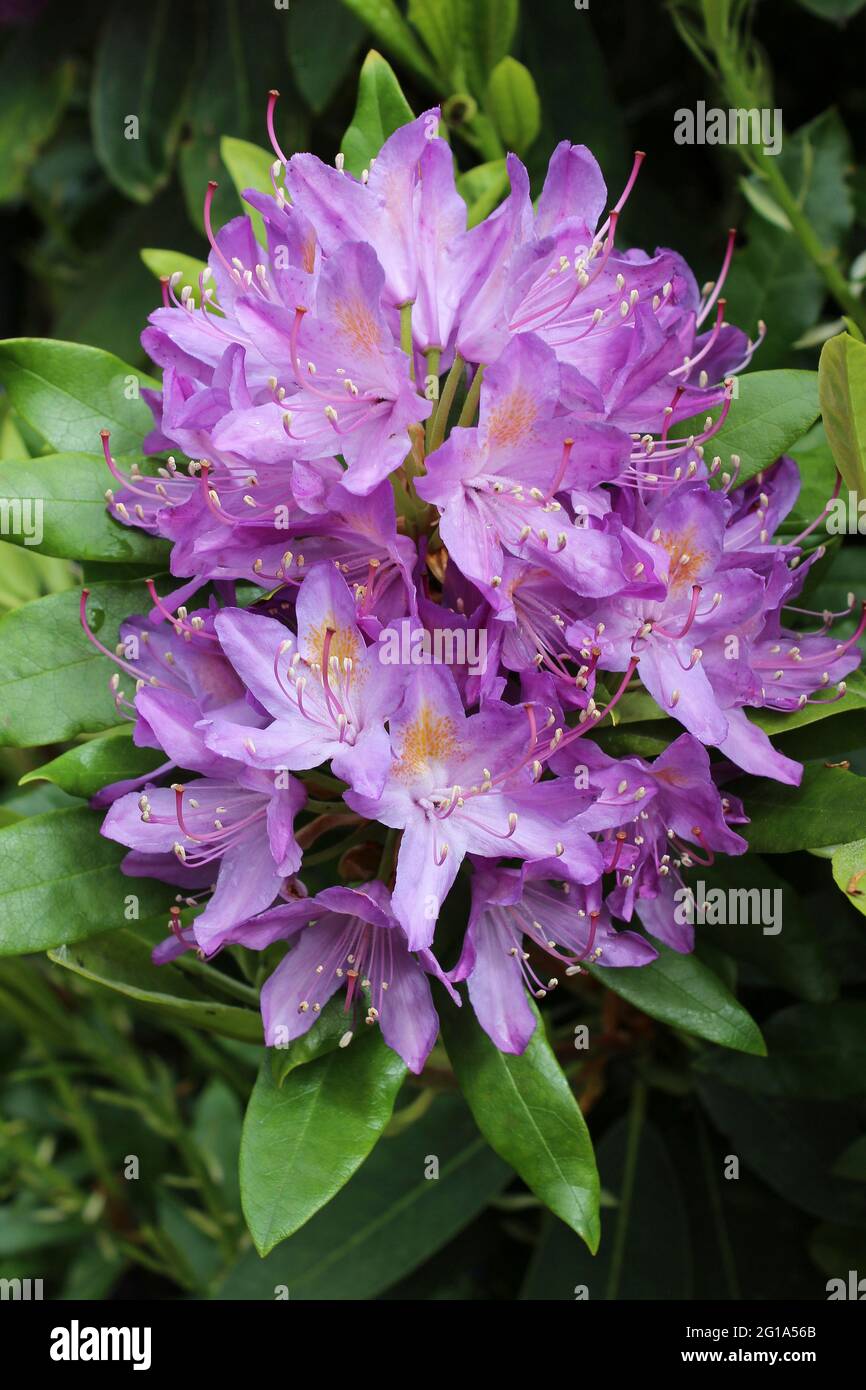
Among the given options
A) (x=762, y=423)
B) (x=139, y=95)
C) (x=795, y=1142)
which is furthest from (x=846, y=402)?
(x=139, y=95)

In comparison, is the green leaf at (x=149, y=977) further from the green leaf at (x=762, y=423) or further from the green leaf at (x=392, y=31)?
the green leaf at (x=392, y=31)

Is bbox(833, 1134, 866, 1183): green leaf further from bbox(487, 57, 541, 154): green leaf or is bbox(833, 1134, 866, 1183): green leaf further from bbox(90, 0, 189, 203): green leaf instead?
bbox(90, 0, 189, 203): green leaf

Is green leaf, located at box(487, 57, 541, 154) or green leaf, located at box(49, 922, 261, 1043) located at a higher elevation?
green leaf, located at box(487, 57, 541, 154)

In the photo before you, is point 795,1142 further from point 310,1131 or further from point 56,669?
point 56,669

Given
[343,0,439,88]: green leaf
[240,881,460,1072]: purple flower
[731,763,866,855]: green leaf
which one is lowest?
[240,881,460,1072]: purple flower

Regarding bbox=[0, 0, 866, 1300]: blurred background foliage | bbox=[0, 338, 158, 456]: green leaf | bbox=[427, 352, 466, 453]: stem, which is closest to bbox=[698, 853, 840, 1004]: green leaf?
bbox=[0, 0, 866, 1300]: blurred background foliage
